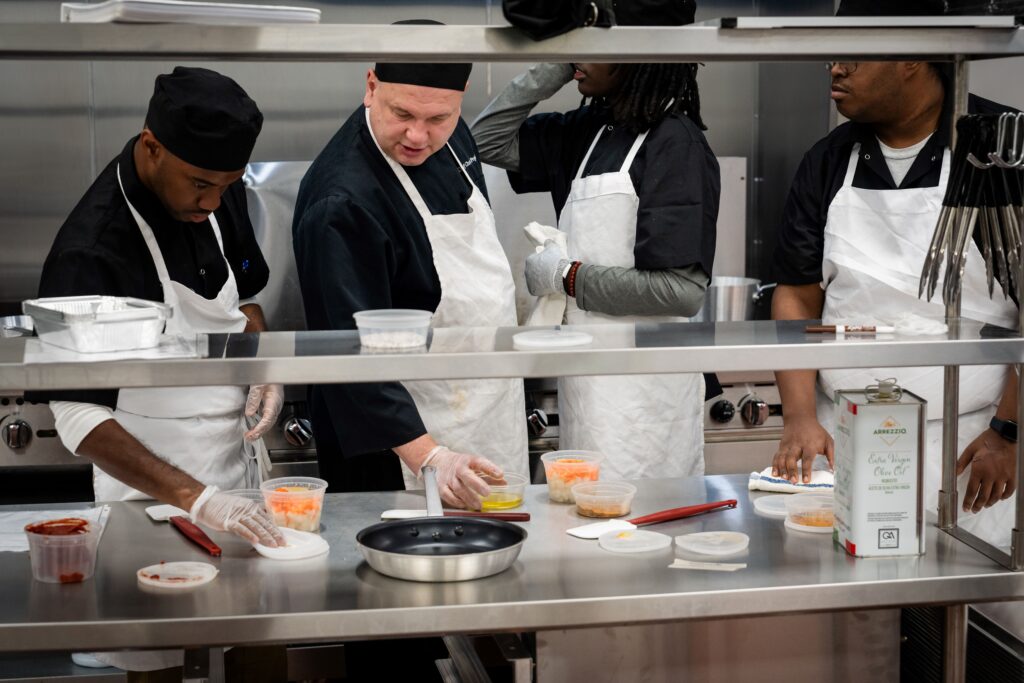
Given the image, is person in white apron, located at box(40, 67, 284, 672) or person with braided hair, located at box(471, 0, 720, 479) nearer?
person in white apron, located at box(40, 67, 284, 672)

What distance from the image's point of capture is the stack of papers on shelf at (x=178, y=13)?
1.59 m

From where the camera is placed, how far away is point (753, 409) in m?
3.66

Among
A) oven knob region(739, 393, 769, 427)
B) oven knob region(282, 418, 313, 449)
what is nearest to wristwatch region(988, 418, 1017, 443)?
oven knob region(739, 393, 769, 427)

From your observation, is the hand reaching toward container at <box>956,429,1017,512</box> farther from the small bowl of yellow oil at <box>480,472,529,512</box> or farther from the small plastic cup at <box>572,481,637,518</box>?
the small bowl of yellow oil at <box>480,472,529,512</box>

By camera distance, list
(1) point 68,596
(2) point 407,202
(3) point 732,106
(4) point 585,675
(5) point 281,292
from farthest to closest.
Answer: (3) point 732,106 → (5) point 281,292 → (2) point 407,202 → (4) point 585,675 → (1) point 68,596

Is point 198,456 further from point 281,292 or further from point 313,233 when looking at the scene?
point 281,292

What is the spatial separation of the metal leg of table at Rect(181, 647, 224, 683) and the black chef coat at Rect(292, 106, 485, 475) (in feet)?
1.91

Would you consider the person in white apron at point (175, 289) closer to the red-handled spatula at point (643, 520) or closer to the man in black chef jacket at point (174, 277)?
the man in black chef jacket at point (174, 277)

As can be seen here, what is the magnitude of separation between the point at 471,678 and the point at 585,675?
309 mm

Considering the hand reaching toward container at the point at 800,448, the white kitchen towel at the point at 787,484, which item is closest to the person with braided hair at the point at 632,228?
the hand reaching toward container at the point at 800,448

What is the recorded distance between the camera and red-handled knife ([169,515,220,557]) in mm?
1960

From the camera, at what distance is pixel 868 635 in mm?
2014

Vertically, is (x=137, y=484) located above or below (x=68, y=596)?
above

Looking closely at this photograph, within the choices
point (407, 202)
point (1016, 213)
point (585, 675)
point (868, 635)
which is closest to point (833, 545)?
point (868, 635)
